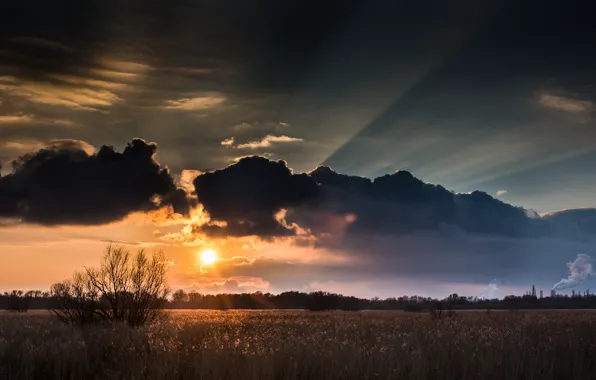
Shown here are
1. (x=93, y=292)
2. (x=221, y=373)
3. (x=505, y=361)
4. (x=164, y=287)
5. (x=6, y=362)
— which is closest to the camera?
(x=221, y=373)

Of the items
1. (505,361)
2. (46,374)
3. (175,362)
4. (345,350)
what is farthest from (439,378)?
(46,374)

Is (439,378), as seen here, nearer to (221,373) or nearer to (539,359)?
(539,359)

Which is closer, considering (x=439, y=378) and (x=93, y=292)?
(x=439, y=378)

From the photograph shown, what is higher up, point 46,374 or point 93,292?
point 93,292

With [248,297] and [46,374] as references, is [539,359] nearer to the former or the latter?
[46,374]

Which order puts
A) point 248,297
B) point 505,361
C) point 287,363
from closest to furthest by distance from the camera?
point 287,363, point 505,361, point 248,297

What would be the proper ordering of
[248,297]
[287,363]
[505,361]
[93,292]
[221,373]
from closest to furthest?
[221,373], [287,363], [505,361], [93,292], [248,297]

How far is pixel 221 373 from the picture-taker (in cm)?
1317

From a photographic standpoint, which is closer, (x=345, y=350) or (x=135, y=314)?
(x=345, y=350)

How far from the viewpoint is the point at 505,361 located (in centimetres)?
1505

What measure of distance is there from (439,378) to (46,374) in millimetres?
10508

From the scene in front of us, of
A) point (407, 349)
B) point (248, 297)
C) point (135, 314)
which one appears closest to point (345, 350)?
point (407, 349)

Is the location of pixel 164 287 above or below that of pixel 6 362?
above

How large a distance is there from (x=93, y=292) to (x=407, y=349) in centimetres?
2237
